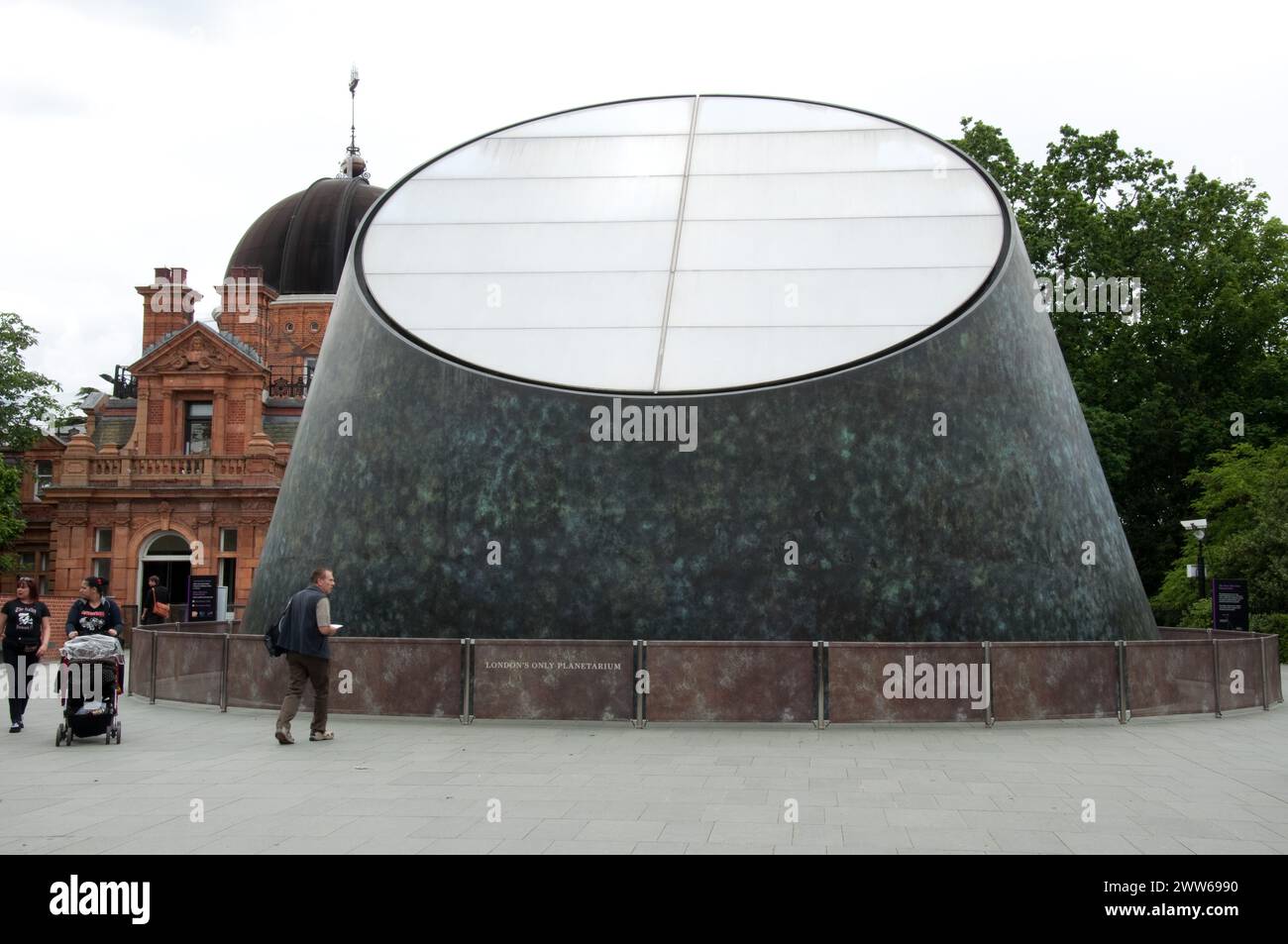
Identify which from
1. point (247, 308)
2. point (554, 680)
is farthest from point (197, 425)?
point (554, 680)

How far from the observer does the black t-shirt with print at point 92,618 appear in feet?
38.1

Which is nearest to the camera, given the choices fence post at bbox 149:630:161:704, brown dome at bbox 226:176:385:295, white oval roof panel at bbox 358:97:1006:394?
white oval roof panel at bbox 358:97:1006:394

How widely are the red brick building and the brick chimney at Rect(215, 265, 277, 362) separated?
0.21 feet

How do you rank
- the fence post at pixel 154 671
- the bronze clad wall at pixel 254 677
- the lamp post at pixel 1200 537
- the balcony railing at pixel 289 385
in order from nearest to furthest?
1. the bronze clad wall at pixel 254 677
2. the fence post at pixel 154 671
3. the lamp post at pixel 1200 537
4. the balcony railing at pixel 289 385

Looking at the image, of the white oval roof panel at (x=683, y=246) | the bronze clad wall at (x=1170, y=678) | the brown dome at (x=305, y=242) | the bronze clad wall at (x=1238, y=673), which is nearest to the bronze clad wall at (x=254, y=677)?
the white oval roof panel at (x=683, y=246)

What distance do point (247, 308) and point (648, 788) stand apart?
171ft

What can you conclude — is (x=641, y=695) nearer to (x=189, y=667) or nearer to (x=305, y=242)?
(x=189, y=667)

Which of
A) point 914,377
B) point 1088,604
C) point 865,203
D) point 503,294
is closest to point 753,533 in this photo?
point 914,377

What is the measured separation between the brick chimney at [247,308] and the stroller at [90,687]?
45641 millimetres

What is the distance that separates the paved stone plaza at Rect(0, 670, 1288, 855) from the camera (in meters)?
6.85

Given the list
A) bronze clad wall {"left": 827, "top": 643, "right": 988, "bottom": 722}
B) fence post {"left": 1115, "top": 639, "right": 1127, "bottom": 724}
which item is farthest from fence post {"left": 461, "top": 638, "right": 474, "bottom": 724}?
fence post {"left": 1115, "top": 639, "right": 1127, "bottom": 724}

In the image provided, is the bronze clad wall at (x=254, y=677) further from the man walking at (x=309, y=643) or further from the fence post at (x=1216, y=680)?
the fence post at (x=1216, y=680)

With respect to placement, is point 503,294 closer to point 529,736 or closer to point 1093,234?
point 529,736

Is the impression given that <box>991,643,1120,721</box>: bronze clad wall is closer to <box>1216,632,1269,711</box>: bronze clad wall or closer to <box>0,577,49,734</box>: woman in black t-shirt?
<box>1216,632,1269,711</box>: bronze clad wall
